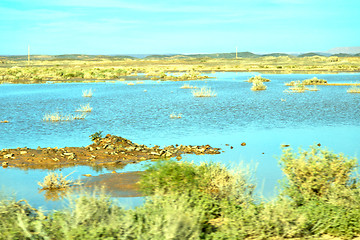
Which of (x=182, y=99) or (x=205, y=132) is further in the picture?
(x=182, y=99)

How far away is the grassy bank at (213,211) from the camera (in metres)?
6.43

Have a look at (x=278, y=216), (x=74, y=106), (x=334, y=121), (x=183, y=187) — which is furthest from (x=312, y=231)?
(x=74, y=106)

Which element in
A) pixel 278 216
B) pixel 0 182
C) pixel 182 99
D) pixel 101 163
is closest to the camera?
pixel 278 216

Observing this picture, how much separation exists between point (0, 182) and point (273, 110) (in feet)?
60.2

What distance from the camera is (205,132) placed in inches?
753

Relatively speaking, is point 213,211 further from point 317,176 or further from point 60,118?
point 60,118

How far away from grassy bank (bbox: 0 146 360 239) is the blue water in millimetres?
1083

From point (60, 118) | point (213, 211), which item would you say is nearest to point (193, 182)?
point (213, 211)

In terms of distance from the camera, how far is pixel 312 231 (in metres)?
7.15

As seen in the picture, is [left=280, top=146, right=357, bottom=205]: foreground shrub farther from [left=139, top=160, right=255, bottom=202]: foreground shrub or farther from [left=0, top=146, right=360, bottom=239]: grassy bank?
[left=139, top=160, right=255, bottom=202]: foreground shrub

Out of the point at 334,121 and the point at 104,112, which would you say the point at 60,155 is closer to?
the point at 104,112

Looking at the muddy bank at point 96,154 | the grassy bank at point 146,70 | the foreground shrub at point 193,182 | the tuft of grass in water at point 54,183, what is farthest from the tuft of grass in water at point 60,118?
the grassy bank at point 146,70

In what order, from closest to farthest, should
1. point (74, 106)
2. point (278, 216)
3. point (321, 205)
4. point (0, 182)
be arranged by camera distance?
point (278, 216) < point (321, 205) < point (0, 182) < point (74, 106)

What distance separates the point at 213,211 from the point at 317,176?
214cm
